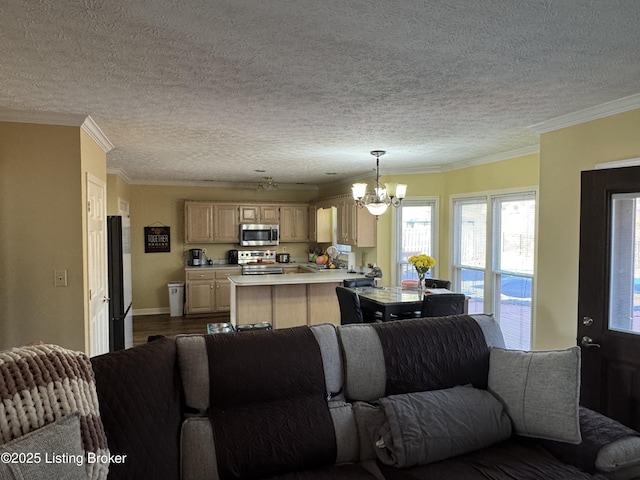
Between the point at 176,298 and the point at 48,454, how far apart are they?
651 centimetres

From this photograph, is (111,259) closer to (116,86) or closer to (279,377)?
(116,86)

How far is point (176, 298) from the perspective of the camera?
7.41m

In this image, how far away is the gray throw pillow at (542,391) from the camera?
1922 mm

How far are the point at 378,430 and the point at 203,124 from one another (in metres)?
2.71

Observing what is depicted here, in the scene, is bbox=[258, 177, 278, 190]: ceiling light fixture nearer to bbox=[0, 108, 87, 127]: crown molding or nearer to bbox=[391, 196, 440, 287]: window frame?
bbox=[391, 196, 440, 287]: window frame

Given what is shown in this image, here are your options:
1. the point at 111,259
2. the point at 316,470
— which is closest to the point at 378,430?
the point at 316,470

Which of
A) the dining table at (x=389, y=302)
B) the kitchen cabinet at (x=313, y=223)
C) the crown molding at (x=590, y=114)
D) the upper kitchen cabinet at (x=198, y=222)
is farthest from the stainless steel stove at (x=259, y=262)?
the crown molding at (x=590, y=114)

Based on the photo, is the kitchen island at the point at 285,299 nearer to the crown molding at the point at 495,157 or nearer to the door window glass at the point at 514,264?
the door window glass at the point at 514,264

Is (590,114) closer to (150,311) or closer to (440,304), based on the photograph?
(440,304)

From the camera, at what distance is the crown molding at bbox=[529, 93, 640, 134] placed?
8.87ft

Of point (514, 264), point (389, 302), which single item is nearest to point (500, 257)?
point (514, 264)

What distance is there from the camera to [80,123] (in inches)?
123

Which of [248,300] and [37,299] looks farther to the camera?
[248,300]

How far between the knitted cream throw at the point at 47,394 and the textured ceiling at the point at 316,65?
1.35 meters
